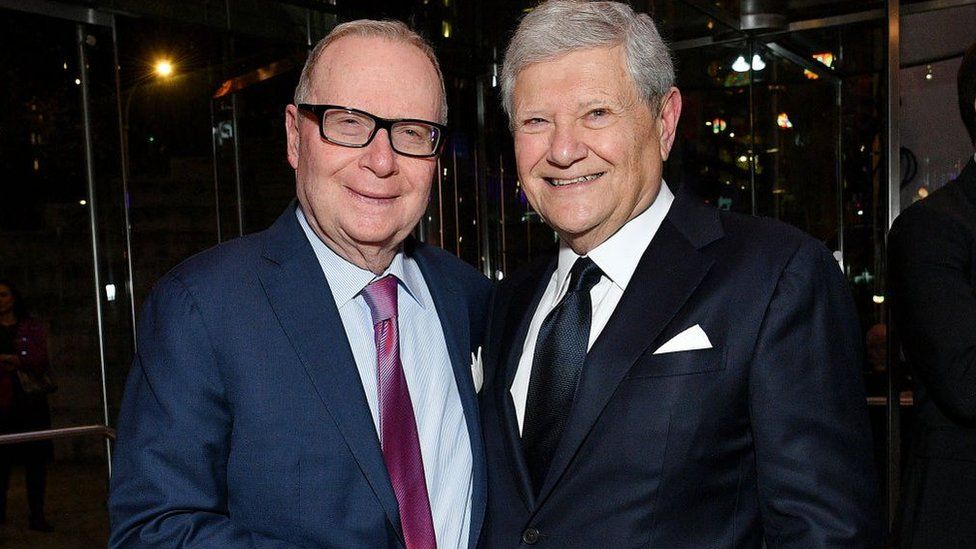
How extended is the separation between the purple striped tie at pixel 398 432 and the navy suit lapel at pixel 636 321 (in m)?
0.24

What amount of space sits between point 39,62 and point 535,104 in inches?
195

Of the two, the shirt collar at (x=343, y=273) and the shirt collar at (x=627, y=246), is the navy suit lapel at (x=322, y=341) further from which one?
the shirt collar at (x=627, y=246)

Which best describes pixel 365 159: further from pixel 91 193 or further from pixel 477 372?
pixel 91 193

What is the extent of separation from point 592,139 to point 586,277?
11.2 inches

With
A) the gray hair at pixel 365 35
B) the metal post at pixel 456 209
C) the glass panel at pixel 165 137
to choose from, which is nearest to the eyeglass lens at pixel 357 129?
the gray hair at pixel 365 35

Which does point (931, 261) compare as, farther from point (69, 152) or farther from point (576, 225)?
point (69, 152)

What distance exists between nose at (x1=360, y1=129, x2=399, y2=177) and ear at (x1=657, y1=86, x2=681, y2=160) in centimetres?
58

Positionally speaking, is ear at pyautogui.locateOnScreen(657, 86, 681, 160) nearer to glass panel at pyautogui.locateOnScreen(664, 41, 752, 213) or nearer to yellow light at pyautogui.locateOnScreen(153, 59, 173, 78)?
glass panel at pyautogui.locateOnScreen(664, 41, 752, 213)

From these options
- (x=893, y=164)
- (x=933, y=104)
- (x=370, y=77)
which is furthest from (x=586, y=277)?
(x=933, y=104)

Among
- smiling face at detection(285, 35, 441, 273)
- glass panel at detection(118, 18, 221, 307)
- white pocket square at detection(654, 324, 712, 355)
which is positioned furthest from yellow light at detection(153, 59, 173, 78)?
white pocket square at detection(654, 324, 712, 355)

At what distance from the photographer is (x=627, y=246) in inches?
67.5

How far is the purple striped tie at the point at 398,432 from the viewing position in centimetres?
158

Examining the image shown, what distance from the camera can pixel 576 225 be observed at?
1.73 meters

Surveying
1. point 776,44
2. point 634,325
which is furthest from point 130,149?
point 634,325
